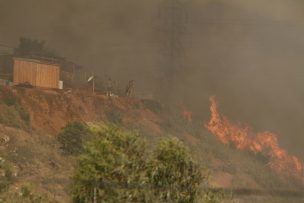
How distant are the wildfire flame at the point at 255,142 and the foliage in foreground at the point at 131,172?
3975 cm

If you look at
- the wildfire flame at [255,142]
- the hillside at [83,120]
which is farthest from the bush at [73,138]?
the wildfire flame at [255,142]

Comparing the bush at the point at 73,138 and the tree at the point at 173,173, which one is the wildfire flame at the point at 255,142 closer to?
the bush at the point at 73,138

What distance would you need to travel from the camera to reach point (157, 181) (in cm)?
1395

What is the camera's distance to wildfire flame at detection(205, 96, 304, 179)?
54181 millimetres

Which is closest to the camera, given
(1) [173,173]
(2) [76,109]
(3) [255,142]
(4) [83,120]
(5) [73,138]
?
(1) [173,173]

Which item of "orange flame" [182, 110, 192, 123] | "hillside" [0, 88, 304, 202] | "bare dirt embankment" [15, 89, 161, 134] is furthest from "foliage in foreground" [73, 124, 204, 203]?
"orange flame" [182, 110, 192, 123]

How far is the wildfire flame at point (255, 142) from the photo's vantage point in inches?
2133

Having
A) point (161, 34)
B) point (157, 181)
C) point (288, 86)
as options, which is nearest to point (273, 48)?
point (288, 86)

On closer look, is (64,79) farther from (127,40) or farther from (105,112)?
(127,40)

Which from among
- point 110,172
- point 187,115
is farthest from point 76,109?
point 110,172

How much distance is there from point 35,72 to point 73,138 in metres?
12.3

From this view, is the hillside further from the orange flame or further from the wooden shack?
the wooden shack

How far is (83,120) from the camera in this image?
41906mm

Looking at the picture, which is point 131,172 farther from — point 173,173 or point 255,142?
point 255,142
